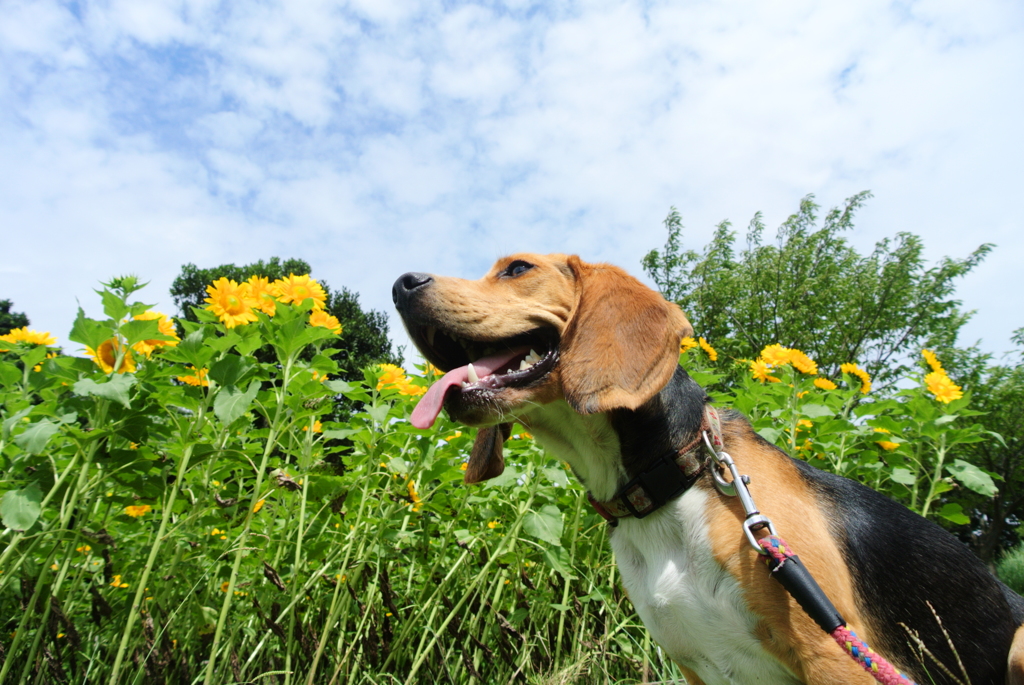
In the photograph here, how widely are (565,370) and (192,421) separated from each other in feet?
5.41

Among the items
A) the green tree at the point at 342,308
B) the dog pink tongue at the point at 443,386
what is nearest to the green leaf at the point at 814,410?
the dog pink tongue at the point at 443,386

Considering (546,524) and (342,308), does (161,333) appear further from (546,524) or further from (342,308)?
(342,308)

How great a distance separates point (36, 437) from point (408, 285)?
1394 millimetres

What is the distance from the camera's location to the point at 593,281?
8.01 ft

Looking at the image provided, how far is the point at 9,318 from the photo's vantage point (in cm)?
3098

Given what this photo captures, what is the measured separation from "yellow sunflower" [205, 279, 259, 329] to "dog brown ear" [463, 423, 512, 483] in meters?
1.20

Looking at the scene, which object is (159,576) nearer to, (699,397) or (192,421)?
(192,421)

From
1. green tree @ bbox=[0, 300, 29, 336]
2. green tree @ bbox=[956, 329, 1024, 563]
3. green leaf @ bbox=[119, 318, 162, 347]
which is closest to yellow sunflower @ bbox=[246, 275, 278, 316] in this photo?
green leaf @ bbox=[119, 318, 162, 347]

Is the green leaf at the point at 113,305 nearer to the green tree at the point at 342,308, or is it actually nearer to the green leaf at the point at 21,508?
the green leaf at the point at 21,508

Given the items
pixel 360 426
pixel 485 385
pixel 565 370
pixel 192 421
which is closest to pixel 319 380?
pixel 360 426

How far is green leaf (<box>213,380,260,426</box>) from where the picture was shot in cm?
227

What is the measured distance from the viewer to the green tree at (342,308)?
77.6 feet

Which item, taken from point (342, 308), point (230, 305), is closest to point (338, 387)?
point (230, 305)

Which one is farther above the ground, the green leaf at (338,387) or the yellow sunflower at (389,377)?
the yellow sunflower at (389,377)
